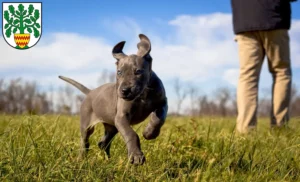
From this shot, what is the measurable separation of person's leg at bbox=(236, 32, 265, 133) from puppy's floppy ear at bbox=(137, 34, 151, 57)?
2880mm

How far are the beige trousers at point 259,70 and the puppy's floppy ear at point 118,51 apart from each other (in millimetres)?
2858

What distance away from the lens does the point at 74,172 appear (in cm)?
211

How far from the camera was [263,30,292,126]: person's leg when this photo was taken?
5008 mm

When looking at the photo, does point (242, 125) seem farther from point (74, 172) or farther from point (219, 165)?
point (74, 172)

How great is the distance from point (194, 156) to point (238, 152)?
0.32m

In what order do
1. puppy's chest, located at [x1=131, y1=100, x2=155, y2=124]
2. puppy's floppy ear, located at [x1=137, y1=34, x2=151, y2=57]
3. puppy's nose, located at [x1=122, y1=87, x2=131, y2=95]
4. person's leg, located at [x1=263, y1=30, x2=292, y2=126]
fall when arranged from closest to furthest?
puppy's nose, located at [x1=122, y1=87, x2=131, y2=95]
puppy's floppy ear, located at [x1=137, y1=34, x2=151, y2=57]
puppy's chest, located at [x1=131, y1=100, x2=155, y2=124]
person's leg, located at [x1=263, y1=30, x2=292, y2=126]

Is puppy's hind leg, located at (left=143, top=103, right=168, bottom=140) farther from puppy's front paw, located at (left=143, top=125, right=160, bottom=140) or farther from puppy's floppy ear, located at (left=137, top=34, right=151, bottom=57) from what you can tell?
puppy's floppy ear, located at (left=137, top=34, right=151, bottom=57)

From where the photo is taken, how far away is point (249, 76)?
5.09 meters

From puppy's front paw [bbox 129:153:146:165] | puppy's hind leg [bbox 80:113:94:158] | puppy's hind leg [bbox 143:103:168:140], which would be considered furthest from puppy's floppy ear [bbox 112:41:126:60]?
puppy's hind leg [bbox 80:113:94:158]

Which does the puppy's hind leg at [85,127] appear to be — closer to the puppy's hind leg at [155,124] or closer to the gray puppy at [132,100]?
the gray puppy at [132,100]

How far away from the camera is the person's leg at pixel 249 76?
5.05 metres

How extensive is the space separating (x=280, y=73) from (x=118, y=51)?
10.5 ft

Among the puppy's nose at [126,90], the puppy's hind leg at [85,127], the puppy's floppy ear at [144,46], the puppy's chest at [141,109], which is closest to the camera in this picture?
the puppy's nose at [126,90]

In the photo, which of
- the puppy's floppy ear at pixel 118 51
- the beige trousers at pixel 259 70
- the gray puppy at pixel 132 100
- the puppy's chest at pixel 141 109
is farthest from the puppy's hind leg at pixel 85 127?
the beige trousers at pixel 259 70
